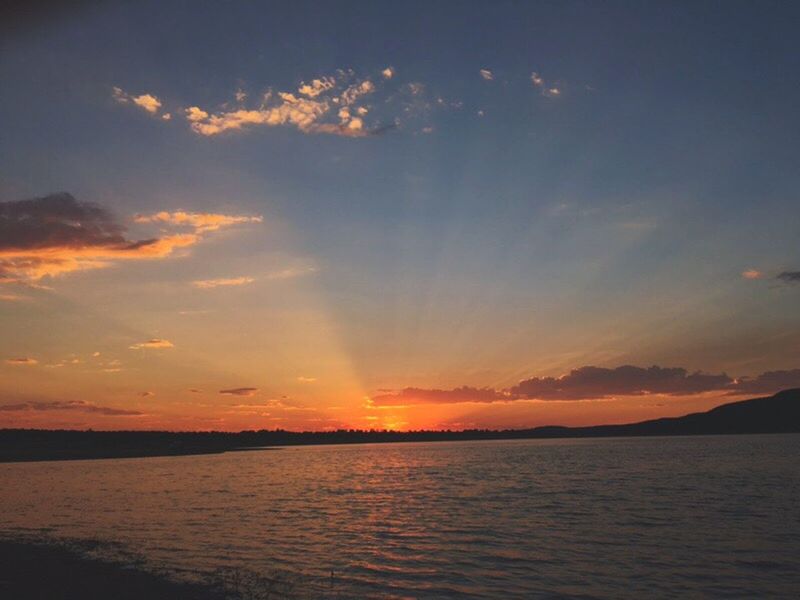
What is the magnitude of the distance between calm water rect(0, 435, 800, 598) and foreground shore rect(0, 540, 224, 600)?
10.7ft

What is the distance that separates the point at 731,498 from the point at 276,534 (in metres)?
45.6

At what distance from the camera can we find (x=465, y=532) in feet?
140

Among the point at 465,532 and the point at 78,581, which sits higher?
the point at 78,581

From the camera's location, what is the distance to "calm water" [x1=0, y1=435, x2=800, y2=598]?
95.8 ft

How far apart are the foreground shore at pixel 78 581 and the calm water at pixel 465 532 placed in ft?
10.7

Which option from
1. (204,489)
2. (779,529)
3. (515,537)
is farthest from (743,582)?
(204,489)

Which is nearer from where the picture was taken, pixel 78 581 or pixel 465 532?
pixel 78 581

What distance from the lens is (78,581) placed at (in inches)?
1029

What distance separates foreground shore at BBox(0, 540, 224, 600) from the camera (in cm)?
2389

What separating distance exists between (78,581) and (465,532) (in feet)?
81.8

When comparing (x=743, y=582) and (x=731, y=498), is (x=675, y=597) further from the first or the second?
(x=731, y=498)

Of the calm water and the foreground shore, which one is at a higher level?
the foreground shore

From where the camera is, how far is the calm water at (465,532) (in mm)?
29203

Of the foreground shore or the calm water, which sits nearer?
the foreground shore
